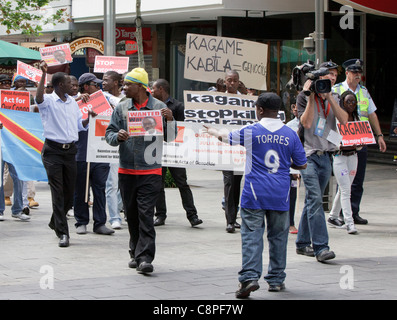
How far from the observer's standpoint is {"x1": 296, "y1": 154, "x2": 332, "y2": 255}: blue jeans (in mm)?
8262

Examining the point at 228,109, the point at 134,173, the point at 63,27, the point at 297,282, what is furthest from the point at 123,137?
the point at 63,27

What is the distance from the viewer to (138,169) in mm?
7773

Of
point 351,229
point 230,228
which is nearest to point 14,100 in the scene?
point 230,228

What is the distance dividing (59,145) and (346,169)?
12.2 ft

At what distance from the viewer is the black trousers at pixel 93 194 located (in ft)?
33.5

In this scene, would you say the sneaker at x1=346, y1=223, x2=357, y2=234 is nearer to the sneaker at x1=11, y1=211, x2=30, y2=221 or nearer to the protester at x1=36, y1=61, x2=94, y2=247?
the protester at x1=36, y1=61, x2=94, y2=247

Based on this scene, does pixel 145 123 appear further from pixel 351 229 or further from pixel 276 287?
pixel 351 229

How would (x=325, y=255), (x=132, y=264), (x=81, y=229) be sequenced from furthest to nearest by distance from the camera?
(x=81, y=229)
(x=325, y=255)
(x=132, y=264)

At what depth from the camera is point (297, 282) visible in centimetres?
725

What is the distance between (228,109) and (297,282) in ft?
11.7

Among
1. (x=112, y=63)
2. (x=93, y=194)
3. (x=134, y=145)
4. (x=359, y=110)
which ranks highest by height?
(x=112, y=63)

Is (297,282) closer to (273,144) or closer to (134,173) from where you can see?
(273,144)

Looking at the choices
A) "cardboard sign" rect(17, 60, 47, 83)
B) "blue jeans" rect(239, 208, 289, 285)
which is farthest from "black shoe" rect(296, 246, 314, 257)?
"cardboard sign" rect(17, 60, 47, 83)

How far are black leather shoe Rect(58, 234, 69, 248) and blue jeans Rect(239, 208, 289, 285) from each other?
9.69 ft
